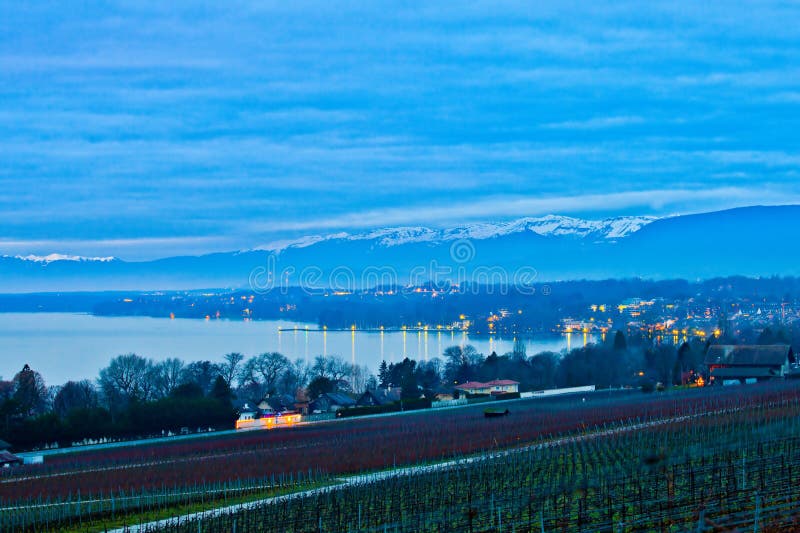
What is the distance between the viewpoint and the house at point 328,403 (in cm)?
5019

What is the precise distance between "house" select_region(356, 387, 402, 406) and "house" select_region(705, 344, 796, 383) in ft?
53.2

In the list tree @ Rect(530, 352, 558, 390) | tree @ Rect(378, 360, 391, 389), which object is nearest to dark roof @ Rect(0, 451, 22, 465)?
tree @ Rect(530, 352, 558, 390)

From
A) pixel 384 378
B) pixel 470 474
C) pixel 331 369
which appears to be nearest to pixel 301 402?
pixel 384 378

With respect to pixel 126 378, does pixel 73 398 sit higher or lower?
lower

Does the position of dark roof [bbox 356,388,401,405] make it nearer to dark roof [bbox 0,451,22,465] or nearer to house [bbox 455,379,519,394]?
house [bbox 455,379,519,394]

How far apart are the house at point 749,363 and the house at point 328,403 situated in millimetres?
18444

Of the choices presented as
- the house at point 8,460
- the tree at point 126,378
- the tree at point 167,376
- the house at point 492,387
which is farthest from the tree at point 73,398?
the house at point 492,387

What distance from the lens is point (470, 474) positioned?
65.3ft

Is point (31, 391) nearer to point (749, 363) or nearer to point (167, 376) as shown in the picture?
point (167, 376)

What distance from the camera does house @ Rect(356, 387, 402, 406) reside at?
50.4 m

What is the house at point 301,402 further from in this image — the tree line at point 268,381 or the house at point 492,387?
the house at point 492,387

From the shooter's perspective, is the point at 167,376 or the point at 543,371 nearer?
the point at 543,371

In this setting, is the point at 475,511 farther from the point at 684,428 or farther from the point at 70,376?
the point at 70,376

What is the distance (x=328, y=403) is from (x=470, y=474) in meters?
31.5
